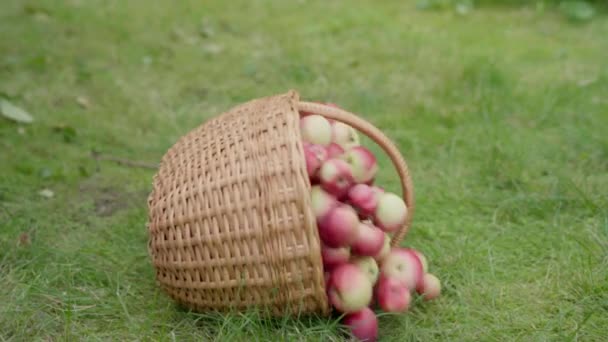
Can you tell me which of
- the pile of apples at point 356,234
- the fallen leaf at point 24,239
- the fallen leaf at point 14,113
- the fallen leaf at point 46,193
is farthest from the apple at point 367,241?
the fallen leaf at point 14,113

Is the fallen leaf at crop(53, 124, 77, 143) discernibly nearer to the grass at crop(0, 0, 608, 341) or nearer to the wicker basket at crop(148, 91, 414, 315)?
the grass at crop(0, 0, 608, 341)

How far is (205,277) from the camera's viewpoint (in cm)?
204

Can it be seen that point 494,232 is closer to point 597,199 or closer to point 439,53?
point 597,199

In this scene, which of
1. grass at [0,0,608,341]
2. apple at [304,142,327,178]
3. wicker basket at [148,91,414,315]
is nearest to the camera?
wicker basket at [148,91,414,315]

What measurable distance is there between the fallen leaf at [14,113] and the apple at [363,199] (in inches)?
80.3

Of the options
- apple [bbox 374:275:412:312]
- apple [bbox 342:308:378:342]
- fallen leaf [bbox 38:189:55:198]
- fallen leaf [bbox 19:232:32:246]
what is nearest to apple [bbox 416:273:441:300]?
apple [bbox 374:275:412:312]

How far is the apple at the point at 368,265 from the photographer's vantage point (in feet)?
6.75

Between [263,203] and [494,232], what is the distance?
1070 mm

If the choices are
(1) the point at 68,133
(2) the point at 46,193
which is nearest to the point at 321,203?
(2) the point at 46,193

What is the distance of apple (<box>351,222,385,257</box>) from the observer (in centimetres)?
201

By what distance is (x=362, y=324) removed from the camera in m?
2.03

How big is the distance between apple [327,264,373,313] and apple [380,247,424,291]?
119mm

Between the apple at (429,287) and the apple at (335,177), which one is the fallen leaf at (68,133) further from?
the apple at (429,287)

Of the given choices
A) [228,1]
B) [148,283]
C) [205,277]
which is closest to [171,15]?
[228,1]
